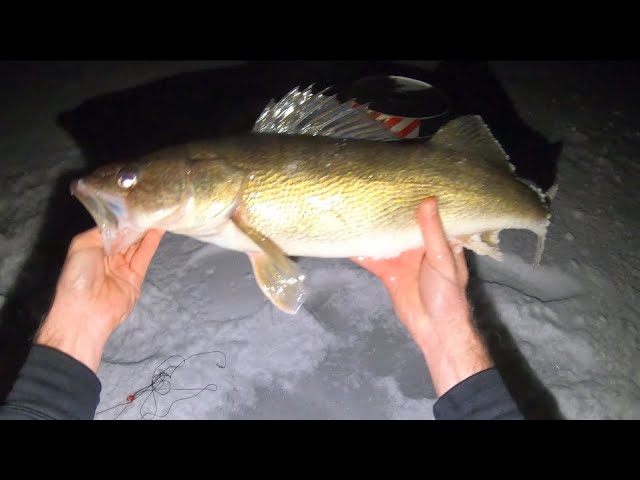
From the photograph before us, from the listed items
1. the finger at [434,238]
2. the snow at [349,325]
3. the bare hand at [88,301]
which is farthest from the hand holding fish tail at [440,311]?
the bare hand at [88,301]

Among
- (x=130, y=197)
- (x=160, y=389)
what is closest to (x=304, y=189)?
(x=130, y=197)

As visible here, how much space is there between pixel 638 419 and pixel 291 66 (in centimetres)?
555

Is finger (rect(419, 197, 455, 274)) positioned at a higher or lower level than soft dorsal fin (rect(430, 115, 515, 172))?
lower

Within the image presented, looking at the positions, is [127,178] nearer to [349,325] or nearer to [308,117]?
[308,117]

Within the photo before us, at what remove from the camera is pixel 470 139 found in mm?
2328

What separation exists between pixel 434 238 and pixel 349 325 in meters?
0.82


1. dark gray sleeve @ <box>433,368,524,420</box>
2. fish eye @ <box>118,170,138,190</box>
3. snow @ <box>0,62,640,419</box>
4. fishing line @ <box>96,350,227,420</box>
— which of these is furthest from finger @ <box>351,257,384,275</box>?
fish eye @ <box>118,170,138,190</box>

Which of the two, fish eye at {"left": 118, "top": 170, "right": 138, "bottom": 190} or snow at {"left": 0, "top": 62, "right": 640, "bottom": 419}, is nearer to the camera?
fish eye at {"left": 118, "top": 170, "right": 138, "bottom": 190}

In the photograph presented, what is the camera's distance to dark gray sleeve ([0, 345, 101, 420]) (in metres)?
1.72

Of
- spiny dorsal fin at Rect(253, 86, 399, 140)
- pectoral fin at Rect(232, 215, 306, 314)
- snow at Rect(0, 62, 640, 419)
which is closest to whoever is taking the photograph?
pectoral fin at Rect(232, 215, 306, 314)

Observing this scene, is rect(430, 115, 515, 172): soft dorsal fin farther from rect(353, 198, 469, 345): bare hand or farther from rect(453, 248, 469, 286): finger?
rect(453, 248, 469, 286): finger

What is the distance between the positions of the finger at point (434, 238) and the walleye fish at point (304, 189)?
0.29ft

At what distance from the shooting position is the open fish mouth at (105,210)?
195 centimetres

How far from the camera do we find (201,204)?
6.77 feet
